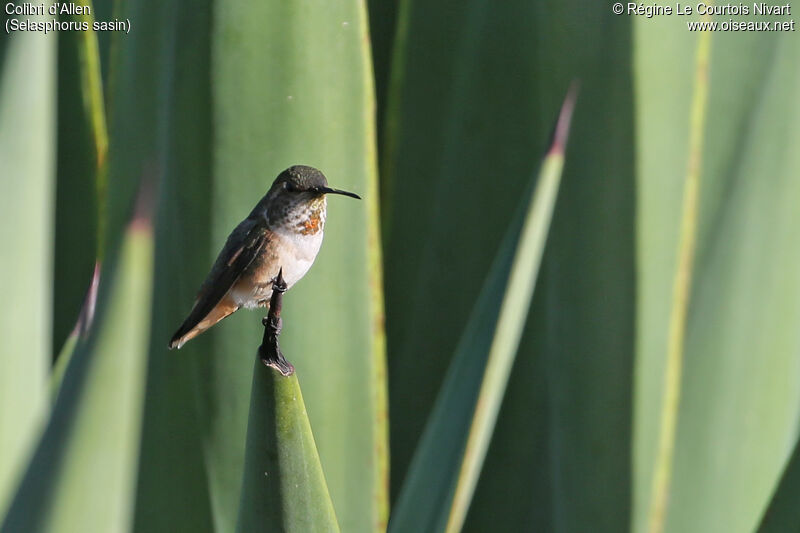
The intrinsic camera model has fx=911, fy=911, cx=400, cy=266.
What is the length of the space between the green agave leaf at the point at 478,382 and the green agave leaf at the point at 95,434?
0.40 m

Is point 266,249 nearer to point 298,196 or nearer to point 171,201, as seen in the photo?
point 298,196

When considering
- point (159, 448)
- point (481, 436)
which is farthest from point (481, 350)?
point (159, 448)

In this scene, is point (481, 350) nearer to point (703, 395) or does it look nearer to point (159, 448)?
point (159, 448)

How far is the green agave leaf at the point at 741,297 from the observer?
4.76ft

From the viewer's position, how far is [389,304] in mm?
1553

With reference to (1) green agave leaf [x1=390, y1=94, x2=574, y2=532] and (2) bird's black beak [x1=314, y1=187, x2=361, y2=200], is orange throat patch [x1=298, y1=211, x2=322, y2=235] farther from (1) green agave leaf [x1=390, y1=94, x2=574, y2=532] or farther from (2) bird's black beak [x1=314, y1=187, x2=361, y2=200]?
(1) green agave leaf [x1=390, y1=94, x2=574, y2=532]

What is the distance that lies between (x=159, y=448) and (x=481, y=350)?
1.40 feet

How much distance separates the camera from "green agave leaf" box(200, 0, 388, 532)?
1155mm

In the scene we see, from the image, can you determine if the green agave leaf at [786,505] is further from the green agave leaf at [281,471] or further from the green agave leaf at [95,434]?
the green agave leaf at [95,434]

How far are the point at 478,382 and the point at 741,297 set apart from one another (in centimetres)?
74

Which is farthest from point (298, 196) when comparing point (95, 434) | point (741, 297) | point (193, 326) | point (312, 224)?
point (95, 434)

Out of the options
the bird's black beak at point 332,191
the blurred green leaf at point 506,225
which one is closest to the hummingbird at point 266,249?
the bird's black beak at point 332,191

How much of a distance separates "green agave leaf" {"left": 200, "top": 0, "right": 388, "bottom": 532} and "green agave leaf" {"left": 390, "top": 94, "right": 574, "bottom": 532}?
199 mm

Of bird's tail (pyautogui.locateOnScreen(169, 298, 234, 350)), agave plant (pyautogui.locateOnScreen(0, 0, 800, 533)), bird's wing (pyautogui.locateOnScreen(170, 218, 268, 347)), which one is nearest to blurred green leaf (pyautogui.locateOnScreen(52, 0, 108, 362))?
agave plant (pyautogui.locateOnScreen(0, 0, 800, 533))
